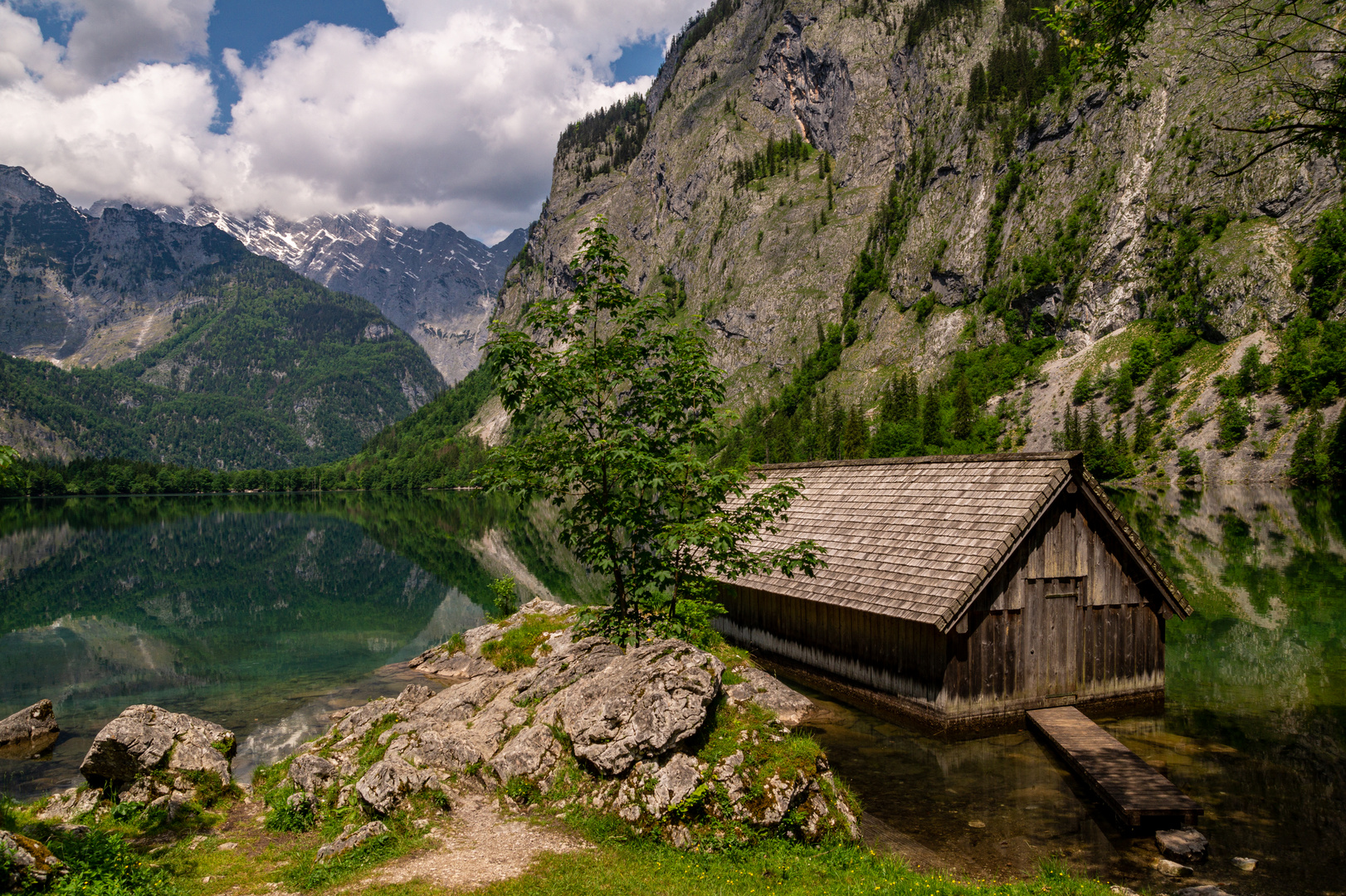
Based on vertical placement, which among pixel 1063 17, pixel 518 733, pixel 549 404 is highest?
pixel 1063 17

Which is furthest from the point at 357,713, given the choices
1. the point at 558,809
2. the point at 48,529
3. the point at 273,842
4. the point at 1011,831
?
the point at 48,529

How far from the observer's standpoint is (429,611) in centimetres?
5050

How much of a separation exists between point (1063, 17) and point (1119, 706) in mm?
17884

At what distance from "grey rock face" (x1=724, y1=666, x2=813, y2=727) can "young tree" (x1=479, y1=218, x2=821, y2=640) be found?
20.1 feet

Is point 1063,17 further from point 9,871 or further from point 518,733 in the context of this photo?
point 9,871

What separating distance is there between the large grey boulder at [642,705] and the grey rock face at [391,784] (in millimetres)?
2799

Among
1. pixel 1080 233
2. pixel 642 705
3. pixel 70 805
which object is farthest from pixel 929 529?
pixel 1080 233

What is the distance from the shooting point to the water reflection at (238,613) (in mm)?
29391

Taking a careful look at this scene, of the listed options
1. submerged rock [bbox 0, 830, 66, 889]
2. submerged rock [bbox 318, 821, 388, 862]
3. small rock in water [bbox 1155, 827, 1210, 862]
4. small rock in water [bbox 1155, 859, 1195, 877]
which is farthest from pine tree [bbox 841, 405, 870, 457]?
submerged rock [bbox 0, 830, 66, 889]

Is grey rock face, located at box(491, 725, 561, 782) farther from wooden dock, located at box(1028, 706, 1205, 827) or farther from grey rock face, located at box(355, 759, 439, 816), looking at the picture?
wooden dock, located at box(1028, 706, 1205, 827)

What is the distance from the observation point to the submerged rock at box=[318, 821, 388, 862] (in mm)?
11758

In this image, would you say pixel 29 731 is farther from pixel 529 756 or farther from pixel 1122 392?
pixel 1122 392

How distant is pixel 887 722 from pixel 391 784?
13305 mm

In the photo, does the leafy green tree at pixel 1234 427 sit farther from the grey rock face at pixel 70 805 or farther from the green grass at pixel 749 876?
the grey rock face at pixel 70 805
